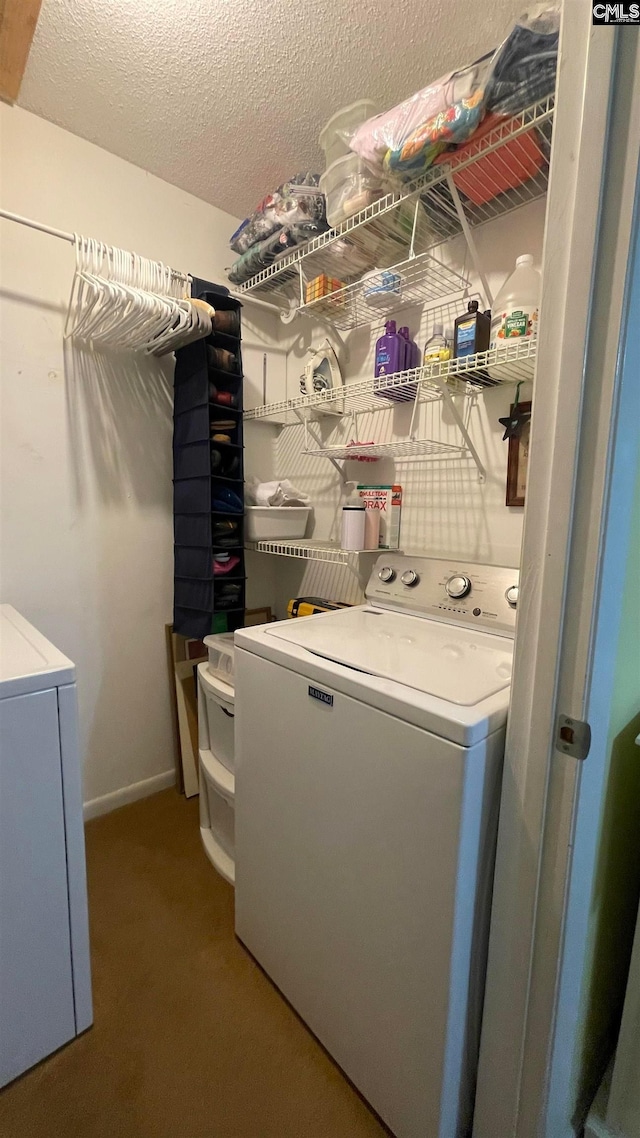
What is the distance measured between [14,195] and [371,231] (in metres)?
1.17

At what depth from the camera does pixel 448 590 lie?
1.34 metres

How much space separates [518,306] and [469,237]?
31 centimetres

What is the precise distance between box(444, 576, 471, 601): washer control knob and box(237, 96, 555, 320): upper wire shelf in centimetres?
90

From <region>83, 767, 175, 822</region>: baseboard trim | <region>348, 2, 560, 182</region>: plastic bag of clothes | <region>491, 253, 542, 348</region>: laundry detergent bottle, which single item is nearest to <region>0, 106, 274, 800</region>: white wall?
<region>83, 767, 175, 822</region>: baseboard trim

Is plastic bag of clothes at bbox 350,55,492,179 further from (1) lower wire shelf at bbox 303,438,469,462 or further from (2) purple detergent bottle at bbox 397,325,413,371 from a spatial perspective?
(1) lower wire shelf at bbox 303,438,469,462

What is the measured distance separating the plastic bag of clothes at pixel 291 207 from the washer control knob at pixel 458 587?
4.21ft

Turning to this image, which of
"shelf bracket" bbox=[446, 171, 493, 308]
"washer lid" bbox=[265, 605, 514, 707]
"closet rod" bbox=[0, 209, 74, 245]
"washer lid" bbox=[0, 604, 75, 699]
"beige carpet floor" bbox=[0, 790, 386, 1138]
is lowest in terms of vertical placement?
"beige carpet floor" bbox=[0, 790, 386, 1138]

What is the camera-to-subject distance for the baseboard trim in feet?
6.23

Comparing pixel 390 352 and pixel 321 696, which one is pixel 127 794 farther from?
pixel 390 352

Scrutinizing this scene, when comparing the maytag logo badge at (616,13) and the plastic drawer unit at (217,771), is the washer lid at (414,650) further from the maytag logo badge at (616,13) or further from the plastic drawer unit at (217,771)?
the maytag logo badge at (616,13)

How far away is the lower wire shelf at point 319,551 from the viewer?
163 centimetres

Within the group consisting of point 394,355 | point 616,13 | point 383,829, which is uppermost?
point 616,13

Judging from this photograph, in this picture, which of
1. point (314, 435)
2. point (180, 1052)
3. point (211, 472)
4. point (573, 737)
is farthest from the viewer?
point (314, 435)

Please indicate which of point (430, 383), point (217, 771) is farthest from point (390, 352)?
point (217, 771)
